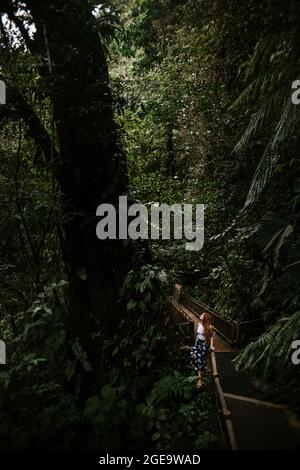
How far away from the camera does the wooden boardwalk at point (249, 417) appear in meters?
4.23

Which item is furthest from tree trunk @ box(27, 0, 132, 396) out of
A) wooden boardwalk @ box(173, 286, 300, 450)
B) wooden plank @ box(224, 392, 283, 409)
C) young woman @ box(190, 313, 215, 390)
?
wooden plank @ box(224, 392, 283, 409)

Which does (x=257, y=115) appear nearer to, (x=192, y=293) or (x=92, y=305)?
(x=92, y=305)

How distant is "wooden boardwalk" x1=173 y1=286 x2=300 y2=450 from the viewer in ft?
13.9

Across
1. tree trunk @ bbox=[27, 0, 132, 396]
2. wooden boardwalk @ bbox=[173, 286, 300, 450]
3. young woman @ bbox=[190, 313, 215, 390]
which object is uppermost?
tree trunk @ bbox=[27, 0, 132, 396]

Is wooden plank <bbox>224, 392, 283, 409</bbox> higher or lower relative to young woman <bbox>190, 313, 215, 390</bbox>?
lower

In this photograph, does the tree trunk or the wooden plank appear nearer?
the tree trunk

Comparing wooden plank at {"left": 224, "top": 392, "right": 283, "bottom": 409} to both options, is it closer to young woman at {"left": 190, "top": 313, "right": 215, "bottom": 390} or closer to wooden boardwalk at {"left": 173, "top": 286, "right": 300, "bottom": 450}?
wooden boardwalk at {"left": 173, "top": 286, "right": 300, "bottom": 450}

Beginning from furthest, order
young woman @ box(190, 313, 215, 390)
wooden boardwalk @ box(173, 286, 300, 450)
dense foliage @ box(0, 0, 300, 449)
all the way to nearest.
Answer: young woman @ box(190, 313, 215, 390)
dense foliage @ box(0, 0, 300, 449)
wooden boardwalk @ box(173, 286, 300, 450)

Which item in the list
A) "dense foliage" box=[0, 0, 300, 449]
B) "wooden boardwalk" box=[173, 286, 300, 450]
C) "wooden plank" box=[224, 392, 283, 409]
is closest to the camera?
"wooden boardwalk" box=[173, 286, 300, 450]

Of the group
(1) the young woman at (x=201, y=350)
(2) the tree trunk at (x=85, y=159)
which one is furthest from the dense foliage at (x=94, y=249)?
(1) the young woman at (x=201, y=350)

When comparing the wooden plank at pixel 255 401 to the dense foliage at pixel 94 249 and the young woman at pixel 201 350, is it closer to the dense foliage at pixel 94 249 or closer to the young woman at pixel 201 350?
the dense foliage at pixel 94 249

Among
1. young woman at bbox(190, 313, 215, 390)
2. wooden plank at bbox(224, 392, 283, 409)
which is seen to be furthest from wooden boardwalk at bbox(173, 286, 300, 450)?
young woman at bbox(190, 313, 215, 390)

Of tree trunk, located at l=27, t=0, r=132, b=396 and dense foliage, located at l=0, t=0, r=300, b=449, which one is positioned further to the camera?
tree trunk, located at l=27, t=0, r=132, b=396

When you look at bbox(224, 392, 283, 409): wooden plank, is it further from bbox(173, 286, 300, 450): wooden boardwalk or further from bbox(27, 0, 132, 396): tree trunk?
bbox(27, 0, 132, 396): tree trunk
